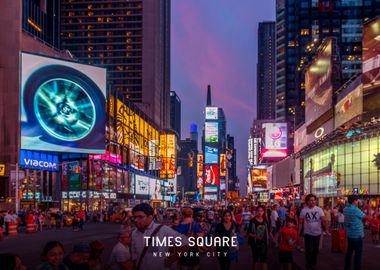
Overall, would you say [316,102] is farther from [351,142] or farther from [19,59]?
[19,59]

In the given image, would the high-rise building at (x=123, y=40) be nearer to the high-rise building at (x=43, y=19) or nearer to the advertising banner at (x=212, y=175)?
the high-rise building at (x=43, y=19)

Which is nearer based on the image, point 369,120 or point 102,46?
point 369,120

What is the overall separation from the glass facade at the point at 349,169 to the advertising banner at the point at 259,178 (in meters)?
60.2

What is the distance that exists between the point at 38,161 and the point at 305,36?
12158 cm

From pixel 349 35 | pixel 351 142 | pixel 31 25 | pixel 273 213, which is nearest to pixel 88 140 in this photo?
pixel 351 142

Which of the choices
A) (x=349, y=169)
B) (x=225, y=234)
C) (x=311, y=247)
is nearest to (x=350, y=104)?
(x=349, y=169)

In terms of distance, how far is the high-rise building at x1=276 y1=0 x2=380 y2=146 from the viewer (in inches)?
6043

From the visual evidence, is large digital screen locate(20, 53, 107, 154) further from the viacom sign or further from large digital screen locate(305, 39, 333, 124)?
large digital screen locate(305, 39, 333, 124)

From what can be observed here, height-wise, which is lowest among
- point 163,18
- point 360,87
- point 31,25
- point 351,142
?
point 351,142

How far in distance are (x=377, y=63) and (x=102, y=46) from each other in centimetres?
10726

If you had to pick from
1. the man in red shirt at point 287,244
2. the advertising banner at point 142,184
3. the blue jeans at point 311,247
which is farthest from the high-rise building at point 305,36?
the man in red shirt at point 287,244


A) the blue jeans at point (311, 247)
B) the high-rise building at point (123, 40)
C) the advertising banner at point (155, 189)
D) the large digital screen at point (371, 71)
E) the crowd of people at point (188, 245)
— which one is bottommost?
the advertising banner at point (155, 189)

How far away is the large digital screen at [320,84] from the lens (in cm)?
8569

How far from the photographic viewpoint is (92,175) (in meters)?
75.9
